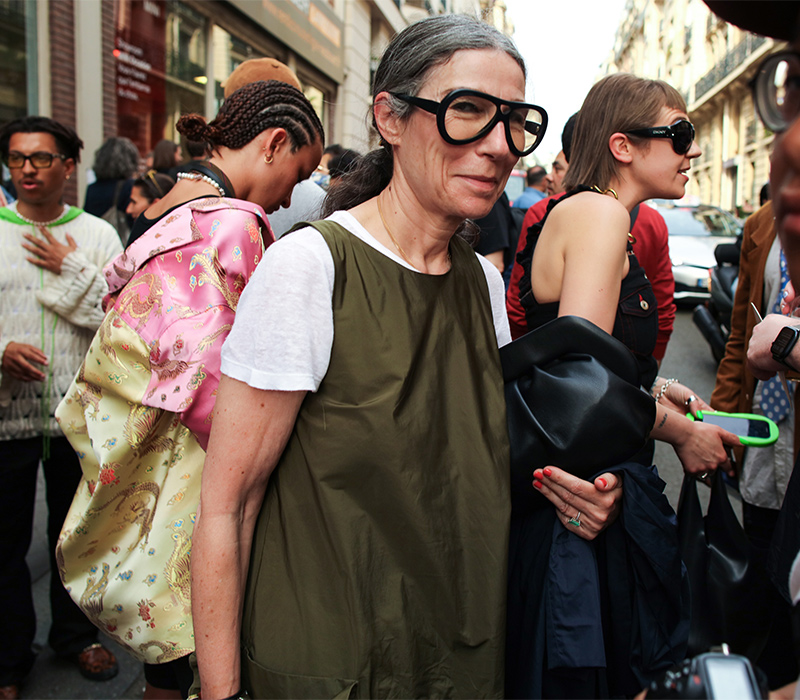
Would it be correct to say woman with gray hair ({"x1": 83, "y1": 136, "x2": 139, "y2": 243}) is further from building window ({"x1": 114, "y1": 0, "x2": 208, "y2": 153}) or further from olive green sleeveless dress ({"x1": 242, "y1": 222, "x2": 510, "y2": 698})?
olive green sleeveless dress ({"x1": 242, "y1": 222, "x2": 510, "y2": 698})

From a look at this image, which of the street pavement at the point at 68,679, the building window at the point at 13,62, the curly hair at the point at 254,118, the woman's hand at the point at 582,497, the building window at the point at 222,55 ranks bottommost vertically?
the street pavement at the point at 68,679

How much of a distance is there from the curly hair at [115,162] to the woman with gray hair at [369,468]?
463 centimetres

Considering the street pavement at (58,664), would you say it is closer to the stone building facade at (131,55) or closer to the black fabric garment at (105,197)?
the black fabric garment at (105,197)

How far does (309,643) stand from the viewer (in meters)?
1.31

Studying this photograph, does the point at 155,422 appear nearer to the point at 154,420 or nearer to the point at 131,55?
the point at 154,420

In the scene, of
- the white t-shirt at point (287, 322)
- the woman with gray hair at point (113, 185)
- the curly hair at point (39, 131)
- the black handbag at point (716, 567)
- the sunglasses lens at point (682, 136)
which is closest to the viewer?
the white t-shirt at point (287, 322)

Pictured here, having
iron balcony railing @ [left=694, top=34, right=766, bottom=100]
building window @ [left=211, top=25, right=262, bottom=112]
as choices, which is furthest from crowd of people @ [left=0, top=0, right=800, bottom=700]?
iron balcony railing @ [left=694, top=34, right=766, bottom=100]

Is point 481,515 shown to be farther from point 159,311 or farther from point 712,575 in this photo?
point 159,311

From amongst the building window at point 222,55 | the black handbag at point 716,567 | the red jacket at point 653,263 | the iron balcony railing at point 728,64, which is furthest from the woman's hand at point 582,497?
the iron balcony railing at point 728,64

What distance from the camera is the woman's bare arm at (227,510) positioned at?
1.30 meters

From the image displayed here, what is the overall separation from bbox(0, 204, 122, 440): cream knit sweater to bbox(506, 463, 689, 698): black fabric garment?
2116 mm

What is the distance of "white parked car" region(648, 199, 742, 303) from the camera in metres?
11.4

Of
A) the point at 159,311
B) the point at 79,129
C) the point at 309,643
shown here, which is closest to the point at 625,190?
the point at 159,311

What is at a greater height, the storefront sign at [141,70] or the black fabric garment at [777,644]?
the storefront sign at [141,70]
